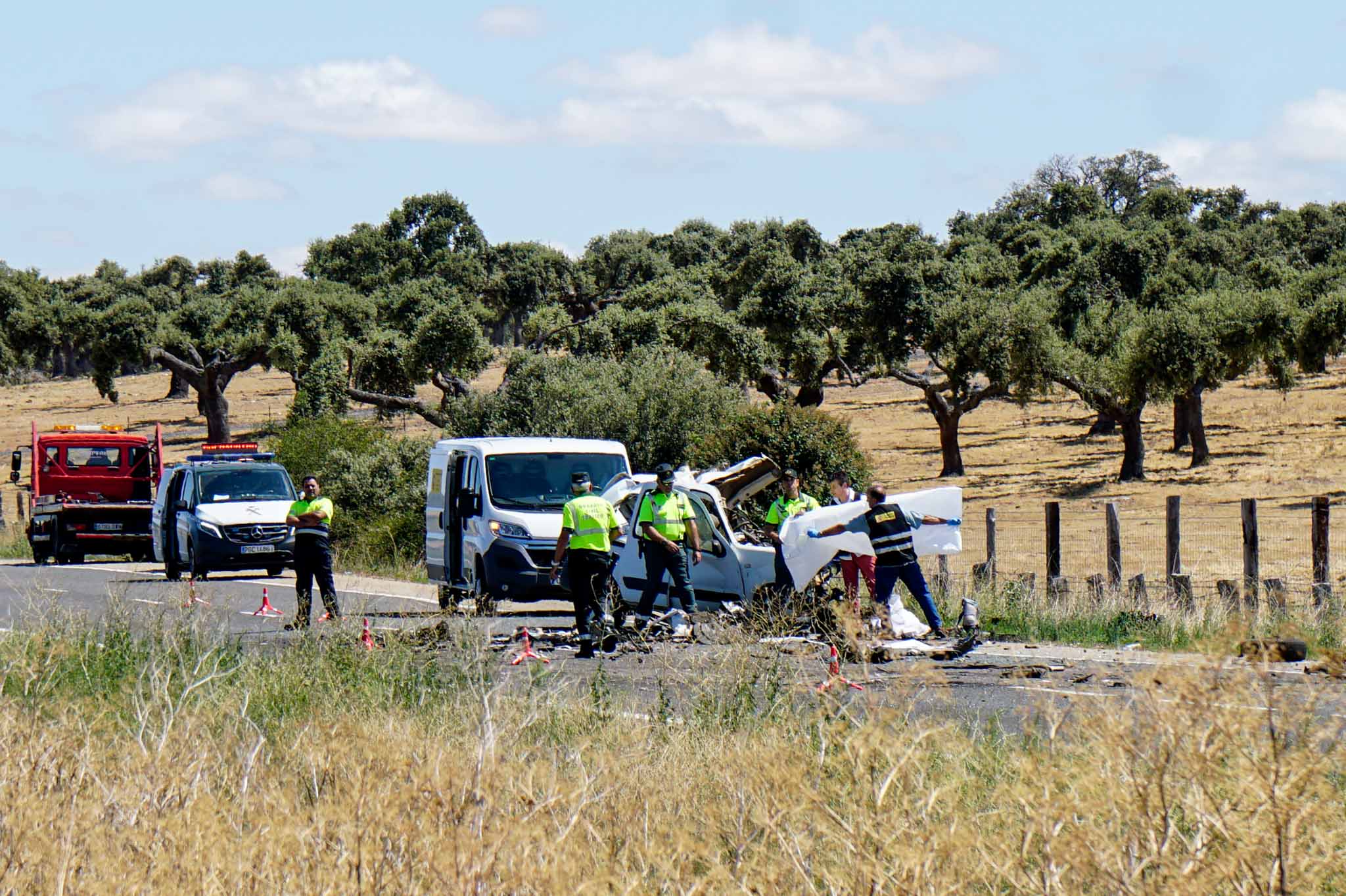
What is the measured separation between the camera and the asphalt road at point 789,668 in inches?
292

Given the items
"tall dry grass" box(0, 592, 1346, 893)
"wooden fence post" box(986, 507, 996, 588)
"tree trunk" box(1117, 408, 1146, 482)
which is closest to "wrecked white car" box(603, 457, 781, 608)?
"wooden fence post" box(986, 507, 996, 588)

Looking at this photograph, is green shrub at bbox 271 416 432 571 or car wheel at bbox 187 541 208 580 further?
green shrub at bbox 271 416 432 571

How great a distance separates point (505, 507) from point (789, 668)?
9.33m

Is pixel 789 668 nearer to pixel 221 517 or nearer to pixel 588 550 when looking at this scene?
pixel 588 550

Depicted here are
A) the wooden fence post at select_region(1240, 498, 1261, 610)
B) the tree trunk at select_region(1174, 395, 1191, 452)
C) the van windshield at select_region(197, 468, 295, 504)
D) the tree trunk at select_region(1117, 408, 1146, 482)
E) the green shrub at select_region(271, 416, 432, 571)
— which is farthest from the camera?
the tree trunk at select_region(1174, 395, 1191, 452)

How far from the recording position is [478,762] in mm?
4730

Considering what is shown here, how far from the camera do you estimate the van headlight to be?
1689 cm

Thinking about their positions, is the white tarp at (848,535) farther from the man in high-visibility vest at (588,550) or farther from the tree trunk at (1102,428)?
the tree trunk at (1102,428)

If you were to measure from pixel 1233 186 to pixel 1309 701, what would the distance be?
322 ft

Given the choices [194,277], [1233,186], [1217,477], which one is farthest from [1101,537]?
[194,277]

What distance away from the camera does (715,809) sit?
5.40m

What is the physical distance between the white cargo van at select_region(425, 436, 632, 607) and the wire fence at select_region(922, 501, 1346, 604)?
172 inches

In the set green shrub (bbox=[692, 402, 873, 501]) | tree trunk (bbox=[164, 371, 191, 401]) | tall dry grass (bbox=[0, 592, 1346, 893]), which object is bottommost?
tall dry grass (bbox=[0, 592, 1346, 893])

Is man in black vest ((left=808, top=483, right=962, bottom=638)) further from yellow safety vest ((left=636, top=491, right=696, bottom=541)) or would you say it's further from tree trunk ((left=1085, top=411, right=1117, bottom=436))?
tree trunk ((left=1085, top=411, right=1117, bottom=436))
